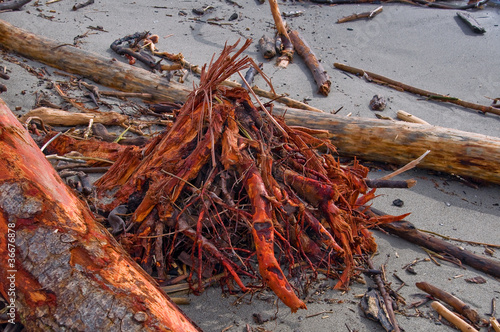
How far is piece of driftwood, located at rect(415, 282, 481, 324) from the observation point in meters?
2.57

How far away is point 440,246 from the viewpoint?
10.7 feet

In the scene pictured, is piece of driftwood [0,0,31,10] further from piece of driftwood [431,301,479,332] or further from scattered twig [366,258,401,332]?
piece of driftwood [431,301,479,332]

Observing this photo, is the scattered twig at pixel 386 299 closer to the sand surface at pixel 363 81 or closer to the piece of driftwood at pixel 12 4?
the sand surface at pixel 363 81

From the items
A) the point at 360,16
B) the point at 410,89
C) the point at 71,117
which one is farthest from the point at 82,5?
the point at 410,89

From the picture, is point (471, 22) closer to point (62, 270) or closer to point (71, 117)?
point (71, 117)

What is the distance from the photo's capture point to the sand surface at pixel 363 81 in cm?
253

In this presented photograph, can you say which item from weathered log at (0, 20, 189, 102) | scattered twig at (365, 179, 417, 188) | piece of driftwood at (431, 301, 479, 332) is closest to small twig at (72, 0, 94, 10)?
weathered log at (0, 20, 189, 102)

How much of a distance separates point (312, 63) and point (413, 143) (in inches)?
114

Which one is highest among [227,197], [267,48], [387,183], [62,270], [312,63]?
[62,270]

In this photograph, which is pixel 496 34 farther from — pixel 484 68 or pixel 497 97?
pixel 497 97

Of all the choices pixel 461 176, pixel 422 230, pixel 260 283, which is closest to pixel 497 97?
pixel 461 176

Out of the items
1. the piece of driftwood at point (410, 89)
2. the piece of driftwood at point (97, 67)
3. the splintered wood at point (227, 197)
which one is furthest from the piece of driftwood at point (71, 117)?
the piece of driftwood at point (410, 89)

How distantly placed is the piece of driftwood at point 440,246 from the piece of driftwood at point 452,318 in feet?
2.43

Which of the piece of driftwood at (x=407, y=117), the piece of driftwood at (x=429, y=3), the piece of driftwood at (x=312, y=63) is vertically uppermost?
the piece of driftwood at (x=429, y=3)
